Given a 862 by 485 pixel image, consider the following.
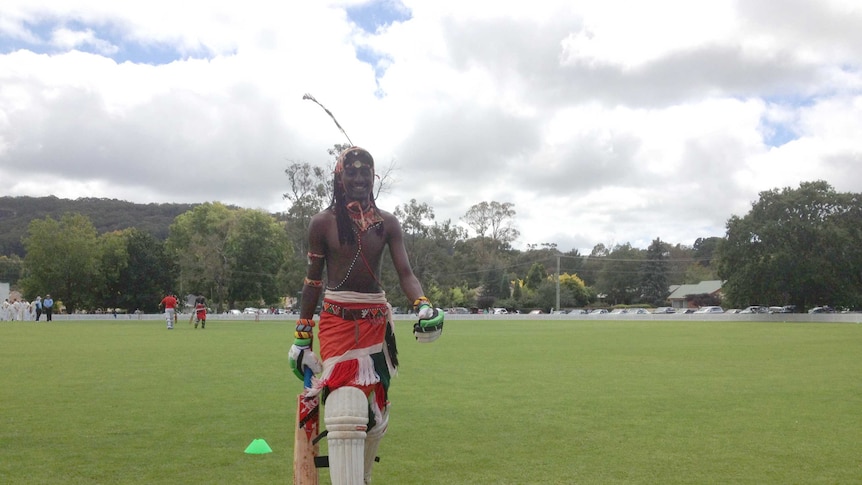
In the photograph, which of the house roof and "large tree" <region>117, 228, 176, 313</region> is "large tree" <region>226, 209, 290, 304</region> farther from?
the house roof

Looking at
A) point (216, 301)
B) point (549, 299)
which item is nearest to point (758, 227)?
point (549, 299)

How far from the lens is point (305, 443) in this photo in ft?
16.6

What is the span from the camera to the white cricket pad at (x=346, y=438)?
478 cm

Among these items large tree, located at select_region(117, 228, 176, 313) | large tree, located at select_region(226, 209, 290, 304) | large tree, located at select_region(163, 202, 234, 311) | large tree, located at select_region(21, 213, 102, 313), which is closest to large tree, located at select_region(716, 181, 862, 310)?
large tree, located at select_region(226, 209, 290, 304)

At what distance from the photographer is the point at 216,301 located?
8644 cm

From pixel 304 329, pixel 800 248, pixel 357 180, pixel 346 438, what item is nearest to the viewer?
pixel 346 438

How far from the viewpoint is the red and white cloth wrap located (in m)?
5.06

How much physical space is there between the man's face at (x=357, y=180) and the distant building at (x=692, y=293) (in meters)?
120

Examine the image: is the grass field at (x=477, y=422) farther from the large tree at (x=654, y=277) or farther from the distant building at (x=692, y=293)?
the distant building at (x=692, y=293)

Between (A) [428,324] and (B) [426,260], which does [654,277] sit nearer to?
(B) [426,260]

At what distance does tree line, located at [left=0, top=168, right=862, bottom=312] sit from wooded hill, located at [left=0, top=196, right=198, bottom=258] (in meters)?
38.9

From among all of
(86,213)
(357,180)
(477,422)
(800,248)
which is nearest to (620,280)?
(800,248)

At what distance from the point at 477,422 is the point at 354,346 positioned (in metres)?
4.94

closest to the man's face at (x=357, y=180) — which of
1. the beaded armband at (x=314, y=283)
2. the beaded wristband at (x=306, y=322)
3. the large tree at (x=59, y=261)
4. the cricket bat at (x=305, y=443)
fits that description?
the beaded armband at (x=314, y=283)
